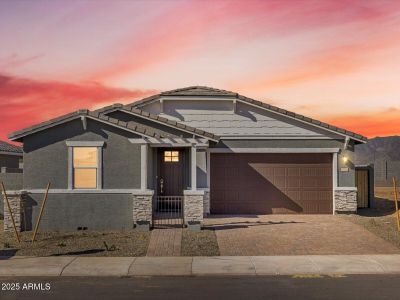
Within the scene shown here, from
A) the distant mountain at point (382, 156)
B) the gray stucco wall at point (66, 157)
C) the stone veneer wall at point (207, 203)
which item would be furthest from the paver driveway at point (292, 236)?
the distant mountain at point (382, 156)

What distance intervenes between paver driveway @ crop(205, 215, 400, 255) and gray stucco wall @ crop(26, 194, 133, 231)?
3341 mm

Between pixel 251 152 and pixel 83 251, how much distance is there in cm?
992

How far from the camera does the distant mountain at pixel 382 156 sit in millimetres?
51656

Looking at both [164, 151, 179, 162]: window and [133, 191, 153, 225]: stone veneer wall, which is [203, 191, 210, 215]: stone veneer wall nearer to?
[164, 151, 179, 162]: window

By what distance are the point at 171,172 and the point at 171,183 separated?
18.6 inches

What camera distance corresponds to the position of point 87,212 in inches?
741

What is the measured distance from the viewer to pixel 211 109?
23.4 meters

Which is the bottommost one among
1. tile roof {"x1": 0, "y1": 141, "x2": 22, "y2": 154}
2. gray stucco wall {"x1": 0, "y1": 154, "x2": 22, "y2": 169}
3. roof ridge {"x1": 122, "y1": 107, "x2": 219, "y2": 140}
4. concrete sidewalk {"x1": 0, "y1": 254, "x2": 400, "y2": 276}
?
concrete sidewalk {"x1": 0, "y1": 254, "x2": 400, "y2": 276}

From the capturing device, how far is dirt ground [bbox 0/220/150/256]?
15.2 m

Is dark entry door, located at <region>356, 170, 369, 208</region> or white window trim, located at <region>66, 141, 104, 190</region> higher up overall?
white window trim, located at <region>66, 141, 104, 190</region>

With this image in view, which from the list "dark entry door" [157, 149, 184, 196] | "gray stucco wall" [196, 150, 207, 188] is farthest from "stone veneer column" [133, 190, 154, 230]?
"gray stucco wall" [196, 150, 207, 188]

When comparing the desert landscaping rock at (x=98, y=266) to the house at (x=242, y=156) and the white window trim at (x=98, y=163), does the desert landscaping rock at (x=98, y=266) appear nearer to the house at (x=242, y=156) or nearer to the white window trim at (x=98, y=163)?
the white window trim at (x=98, y=163)

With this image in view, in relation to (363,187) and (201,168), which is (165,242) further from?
(363,187)

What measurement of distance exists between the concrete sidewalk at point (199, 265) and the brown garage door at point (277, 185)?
8.33 meters
